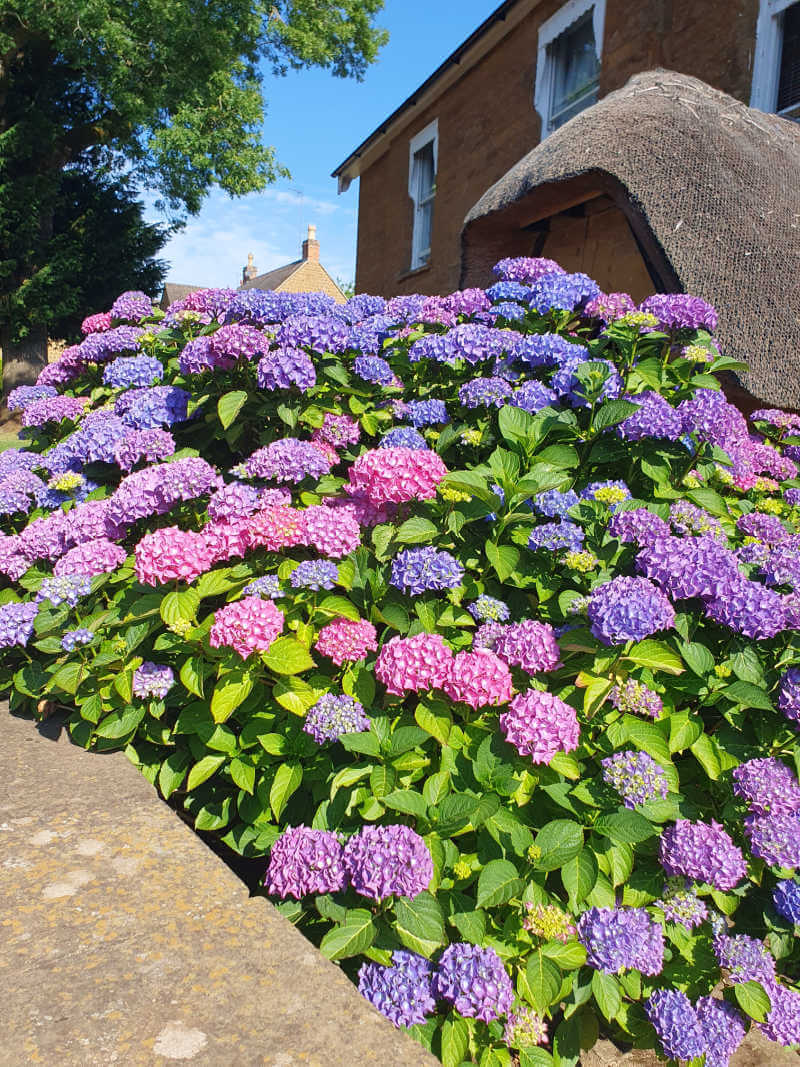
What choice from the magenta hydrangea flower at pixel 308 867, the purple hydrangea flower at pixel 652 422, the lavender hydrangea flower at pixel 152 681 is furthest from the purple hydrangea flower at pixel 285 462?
the magenta hydrangea flower at pixel 308 867

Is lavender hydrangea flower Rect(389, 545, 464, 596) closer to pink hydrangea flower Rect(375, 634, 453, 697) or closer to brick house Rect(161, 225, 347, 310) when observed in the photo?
pink hydrangea flower Rect(375, 634, 453, 697)

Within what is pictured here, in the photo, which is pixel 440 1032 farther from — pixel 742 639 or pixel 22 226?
pixel 22 226

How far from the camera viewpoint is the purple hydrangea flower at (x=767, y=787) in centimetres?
156

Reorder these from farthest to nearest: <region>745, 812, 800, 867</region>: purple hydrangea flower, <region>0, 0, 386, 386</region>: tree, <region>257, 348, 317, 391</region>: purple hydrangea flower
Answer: <region>0, 0, 386, 386</region>: tree
<region>257, 348, 317, 391</region>: purple hydrangea flower
<region>745, 812, 800, 867</region>: purple hydrangea flower

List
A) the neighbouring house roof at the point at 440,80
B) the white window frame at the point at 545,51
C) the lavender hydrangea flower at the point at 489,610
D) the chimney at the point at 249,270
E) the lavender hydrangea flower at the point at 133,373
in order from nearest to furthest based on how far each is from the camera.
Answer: the lavender hydrangea flower at the point at 489,610
the lavender hydrangea flower at the point at 133,373
the white window frame at the point at 545,51
the neighbouring house roof at the point at 440,80
the chimney at the point at 249,270

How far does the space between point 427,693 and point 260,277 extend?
48.9m

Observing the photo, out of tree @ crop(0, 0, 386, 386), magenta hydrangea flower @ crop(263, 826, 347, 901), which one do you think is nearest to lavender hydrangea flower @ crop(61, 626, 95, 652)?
magenta hydrangea flower @ crop(263, 826, 347, 901)

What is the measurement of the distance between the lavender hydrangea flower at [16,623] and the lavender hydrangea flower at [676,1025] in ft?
5.98

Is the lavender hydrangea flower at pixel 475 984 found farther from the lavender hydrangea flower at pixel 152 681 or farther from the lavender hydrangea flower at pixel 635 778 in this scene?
the lavender hydrangea flower at pixel 152 681

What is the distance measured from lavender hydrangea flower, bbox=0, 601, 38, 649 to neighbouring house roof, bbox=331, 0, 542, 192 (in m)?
9.11

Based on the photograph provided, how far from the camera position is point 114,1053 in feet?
3.10

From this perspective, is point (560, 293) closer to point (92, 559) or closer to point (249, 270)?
point (92, 559)

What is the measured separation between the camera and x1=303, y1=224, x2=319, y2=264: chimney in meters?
40.4

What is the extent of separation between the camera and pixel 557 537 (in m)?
1.80
